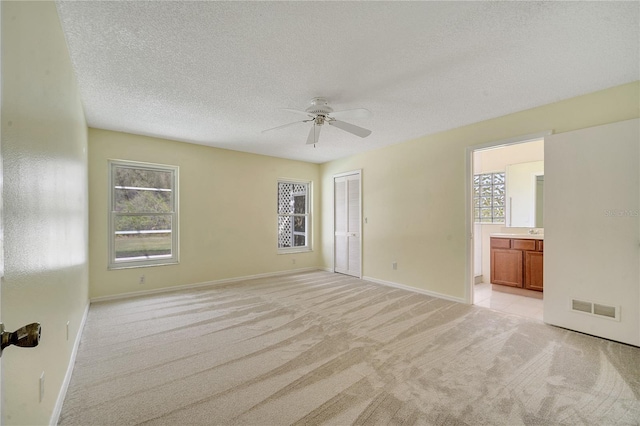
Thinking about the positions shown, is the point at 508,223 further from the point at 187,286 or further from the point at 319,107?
the point at 187,286

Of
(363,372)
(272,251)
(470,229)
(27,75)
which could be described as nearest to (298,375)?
(363,372)

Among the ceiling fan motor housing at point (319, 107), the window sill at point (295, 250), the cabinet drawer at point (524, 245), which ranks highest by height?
the ceiling fan motor housing at point (319, 107)

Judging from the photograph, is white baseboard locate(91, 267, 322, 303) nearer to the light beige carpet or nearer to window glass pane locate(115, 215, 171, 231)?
the light beige carpet

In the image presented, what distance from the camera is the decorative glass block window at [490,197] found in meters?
5.07

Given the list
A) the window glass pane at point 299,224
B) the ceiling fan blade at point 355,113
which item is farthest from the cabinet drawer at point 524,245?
the window glass pane at point 299,224

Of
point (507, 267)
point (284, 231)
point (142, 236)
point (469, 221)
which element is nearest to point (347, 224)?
point (284, 231)

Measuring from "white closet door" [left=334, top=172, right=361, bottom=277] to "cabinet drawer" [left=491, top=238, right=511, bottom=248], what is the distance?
7.52 feet

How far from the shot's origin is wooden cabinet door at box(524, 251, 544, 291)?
415 cm

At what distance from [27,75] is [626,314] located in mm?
4728

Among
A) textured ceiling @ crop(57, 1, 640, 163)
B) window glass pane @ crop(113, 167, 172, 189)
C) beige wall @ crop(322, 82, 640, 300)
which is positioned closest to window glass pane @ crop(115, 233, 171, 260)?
window glass pane @ crop(113, 167, 172, 189)

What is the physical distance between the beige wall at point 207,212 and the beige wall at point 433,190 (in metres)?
1.85

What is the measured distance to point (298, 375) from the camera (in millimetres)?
2168

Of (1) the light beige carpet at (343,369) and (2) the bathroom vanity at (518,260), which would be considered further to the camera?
(2) the bathroom vanity at (518,260)

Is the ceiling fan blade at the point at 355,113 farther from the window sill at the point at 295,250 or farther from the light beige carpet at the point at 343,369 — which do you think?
the window sill at the point at 295,250
